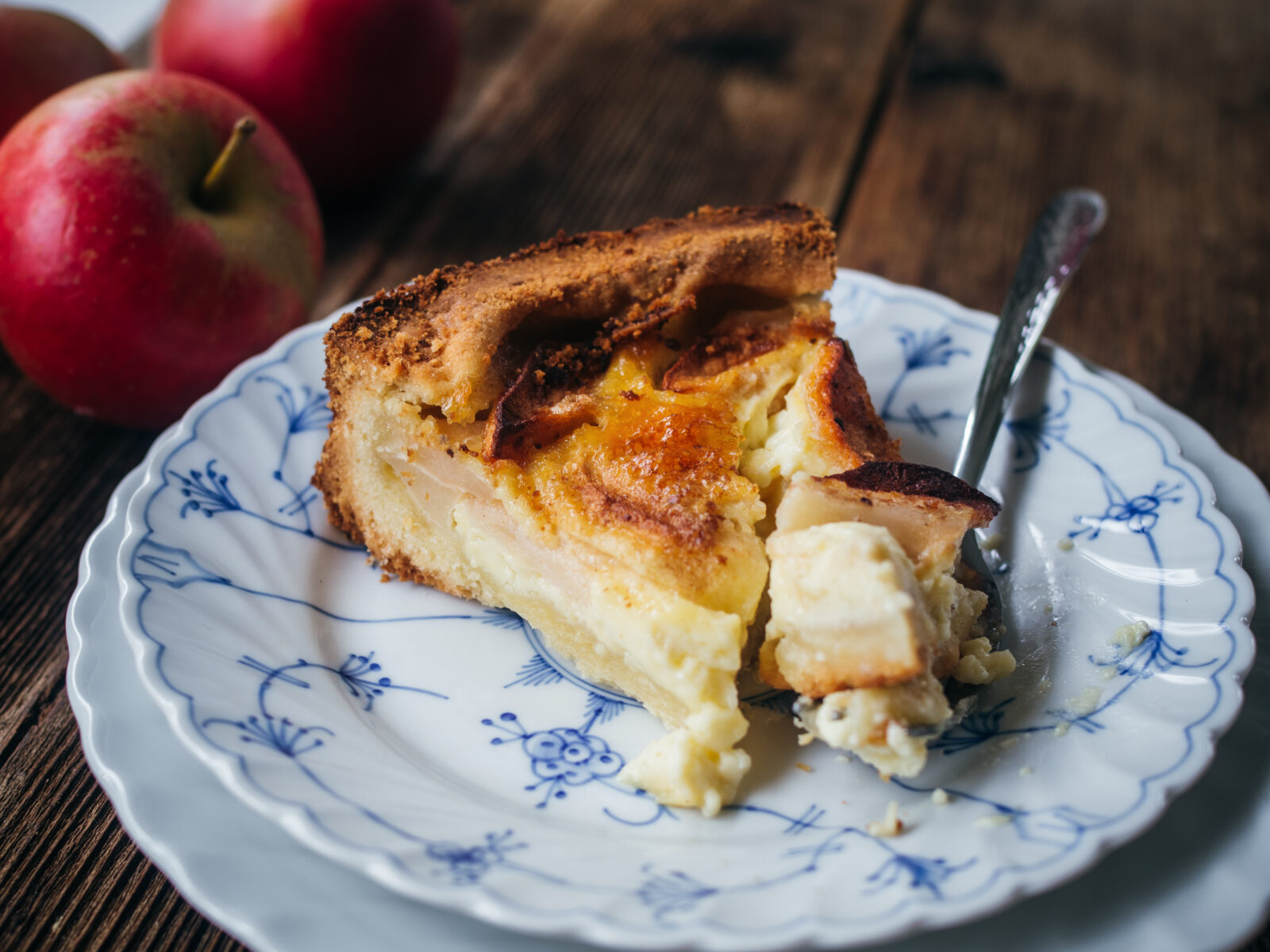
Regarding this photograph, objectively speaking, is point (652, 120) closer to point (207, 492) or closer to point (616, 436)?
point (616, 436)

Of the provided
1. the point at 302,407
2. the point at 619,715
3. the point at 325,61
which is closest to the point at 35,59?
the point at 325,61

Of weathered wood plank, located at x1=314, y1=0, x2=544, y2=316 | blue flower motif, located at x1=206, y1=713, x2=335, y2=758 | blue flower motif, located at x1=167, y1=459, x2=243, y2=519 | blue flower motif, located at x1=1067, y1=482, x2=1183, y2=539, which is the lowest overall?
weathered wood plank, located at x1=314, y1=0, x2=544, y2=316

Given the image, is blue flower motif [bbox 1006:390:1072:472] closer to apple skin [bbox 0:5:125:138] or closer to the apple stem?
the apple stem

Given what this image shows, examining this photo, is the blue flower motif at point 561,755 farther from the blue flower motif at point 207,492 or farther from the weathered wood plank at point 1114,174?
the weathered wood plank at point 1114,174

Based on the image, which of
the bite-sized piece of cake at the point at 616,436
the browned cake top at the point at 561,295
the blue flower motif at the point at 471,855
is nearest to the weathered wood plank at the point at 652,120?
the browned cake top at the point at 561,295

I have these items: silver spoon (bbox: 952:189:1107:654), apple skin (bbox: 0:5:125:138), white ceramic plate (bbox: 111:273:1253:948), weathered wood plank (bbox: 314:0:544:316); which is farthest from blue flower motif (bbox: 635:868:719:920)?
apple skin (bbox: 0:5:125:138)

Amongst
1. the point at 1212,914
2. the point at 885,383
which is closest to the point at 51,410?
the point at 885,383
